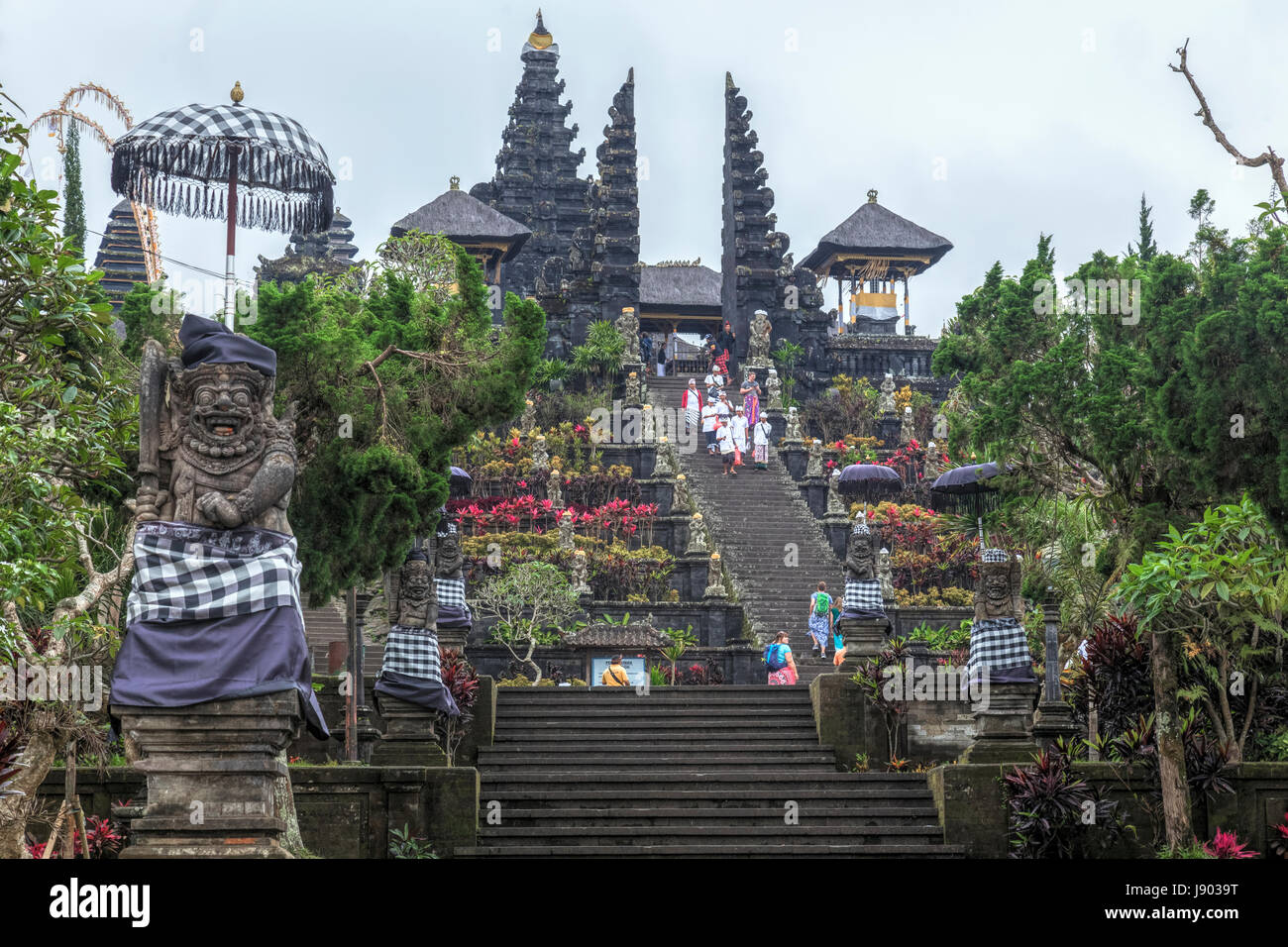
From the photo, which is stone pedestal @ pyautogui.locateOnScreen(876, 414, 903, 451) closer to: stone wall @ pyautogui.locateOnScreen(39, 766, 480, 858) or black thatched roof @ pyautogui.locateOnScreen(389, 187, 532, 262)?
black thatched roof @ pyautogui.locateOnScreen(389, 187, 532, 262)

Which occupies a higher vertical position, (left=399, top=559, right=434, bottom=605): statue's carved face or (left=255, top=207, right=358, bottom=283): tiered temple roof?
(left=255, top=207, right=358, bottom=283): tiered temple roof

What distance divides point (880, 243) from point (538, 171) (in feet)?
44.7

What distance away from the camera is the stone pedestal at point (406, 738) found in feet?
47.0

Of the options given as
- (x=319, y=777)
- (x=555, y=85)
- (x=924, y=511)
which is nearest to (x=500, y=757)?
(x=319, y=777)

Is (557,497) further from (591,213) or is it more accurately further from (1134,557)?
(591,213)

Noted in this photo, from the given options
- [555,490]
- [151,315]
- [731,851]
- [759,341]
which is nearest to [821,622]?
[555,490]

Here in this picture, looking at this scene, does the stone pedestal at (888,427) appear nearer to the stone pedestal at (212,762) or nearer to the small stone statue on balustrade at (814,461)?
the small stone statue on balustrade at (814,461)

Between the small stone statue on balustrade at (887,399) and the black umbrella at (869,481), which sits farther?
the small stone statue on balustrade at (887,399)

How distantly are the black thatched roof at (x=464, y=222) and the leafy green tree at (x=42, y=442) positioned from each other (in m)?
39.6

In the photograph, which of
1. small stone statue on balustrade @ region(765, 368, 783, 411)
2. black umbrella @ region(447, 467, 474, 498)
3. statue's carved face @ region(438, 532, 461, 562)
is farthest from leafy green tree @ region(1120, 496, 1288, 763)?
small stone statue on balustrade @ region(765, 368, 783, 411)

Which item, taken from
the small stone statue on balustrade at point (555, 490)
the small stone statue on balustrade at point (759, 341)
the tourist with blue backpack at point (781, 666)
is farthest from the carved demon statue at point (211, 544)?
the small stone statue on balustrade at point (759, 341)

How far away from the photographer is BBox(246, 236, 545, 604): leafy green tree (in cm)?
1369

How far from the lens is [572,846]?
14141 millimetres

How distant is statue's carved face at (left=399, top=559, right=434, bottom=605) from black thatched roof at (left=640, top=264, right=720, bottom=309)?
39.6 meters
